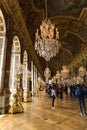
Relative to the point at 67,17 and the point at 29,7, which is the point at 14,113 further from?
the point at 67,17

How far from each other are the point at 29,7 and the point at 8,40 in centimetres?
518

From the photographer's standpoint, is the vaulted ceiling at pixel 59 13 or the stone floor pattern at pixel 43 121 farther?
the vaulted ceiling at pixel 59 13

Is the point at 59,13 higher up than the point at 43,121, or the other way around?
the point at 59,13

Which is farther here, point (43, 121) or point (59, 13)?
point (59, 13)

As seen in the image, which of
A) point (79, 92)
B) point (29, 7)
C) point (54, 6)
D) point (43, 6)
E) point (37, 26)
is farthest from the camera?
point (37, 26)

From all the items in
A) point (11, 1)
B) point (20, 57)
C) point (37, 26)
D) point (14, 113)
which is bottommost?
point (14, 113)

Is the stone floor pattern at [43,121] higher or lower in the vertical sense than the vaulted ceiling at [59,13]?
lower

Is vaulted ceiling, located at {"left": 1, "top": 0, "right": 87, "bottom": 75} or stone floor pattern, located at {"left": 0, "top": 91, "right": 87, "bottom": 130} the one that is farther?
vaulted ceiling, located at {"left": 1, "top": 0, "right": 87, "bottom": 75}

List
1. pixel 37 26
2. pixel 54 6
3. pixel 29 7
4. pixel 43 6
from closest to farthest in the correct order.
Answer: pixel 29 7 < pixel 43 6 < pixel 54 6 < pixel 37 26

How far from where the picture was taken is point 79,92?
6.80m

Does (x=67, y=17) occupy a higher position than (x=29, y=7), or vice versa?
(x=67, y=17)

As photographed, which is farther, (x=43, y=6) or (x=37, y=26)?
(x=37, y=26)

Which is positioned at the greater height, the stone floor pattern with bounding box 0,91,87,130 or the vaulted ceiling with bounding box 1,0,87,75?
the vaulted ceiling with bounding box 1,0,87,75

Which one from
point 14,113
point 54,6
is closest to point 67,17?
point 54,6
